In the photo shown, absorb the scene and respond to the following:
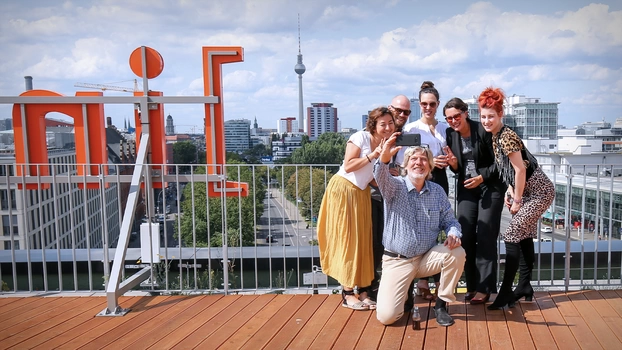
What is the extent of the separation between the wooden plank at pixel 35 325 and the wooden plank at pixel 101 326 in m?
0.26

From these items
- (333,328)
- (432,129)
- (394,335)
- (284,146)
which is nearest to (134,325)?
(333,328)

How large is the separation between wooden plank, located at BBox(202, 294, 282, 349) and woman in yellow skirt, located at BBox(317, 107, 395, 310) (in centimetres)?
49

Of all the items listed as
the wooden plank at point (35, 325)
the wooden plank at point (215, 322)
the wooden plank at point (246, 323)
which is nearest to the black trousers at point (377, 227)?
the wooden plank at point (246, 323)

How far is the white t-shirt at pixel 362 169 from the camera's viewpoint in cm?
304

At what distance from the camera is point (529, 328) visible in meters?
2.94

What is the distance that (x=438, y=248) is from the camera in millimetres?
3006

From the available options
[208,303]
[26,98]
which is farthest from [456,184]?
[26,98]

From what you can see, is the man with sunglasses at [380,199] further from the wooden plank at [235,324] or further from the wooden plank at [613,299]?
the wooden plank at [613,299]

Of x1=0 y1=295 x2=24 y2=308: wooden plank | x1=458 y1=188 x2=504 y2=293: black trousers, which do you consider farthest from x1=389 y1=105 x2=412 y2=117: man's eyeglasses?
x1=0 y1=295 x2=24 y2=308: wooden plank

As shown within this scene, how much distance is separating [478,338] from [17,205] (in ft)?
139

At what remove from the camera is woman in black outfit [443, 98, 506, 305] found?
320 cm

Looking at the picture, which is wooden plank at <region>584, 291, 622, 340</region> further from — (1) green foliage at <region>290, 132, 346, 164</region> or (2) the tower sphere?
(2) the tower sphere

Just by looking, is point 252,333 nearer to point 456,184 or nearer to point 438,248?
point 438,248

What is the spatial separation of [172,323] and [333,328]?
1080 mm
